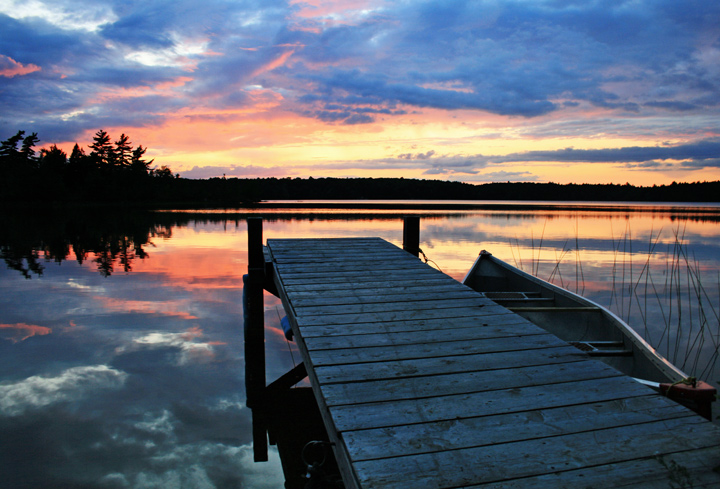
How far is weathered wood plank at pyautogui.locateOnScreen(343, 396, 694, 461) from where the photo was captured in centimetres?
211

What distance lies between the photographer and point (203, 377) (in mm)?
5301

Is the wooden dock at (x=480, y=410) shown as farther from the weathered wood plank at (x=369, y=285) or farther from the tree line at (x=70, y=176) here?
the tree line at (x=70, y=176)

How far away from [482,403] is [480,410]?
0.08m

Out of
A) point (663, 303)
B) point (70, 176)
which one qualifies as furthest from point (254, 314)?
point (70, 176)

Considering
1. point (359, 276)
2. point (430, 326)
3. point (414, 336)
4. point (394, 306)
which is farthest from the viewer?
point (359, 276)

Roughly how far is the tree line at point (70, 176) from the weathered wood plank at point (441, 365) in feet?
183

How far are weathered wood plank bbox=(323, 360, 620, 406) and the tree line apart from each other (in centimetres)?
5586

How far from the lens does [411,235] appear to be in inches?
276

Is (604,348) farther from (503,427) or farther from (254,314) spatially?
(254,314)

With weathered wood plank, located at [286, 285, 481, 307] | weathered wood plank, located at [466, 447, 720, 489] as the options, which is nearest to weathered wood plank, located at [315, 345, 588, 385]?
weathered wood plank, located at [466, 447, 720, 489]

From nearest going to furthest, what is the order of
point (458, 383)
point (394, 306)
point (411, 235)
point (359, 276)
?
point (458, 383), point (394, 306), point (359, 276), point (411, 235)

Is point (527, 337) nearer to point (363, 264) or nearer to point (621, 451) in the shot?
point (621, 451)

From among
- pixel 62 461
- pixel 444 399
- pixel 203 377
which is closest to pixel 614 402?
pixel 444 399

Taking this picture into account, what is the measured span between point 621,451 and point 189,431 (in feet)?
11.6
